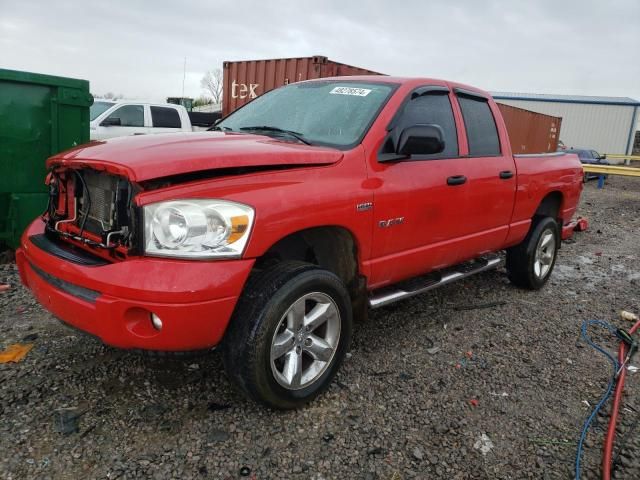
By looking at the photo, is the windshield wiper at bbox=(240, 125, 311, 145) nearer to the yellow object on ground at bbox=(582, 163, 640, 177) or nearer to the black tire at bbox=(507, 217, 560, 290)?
the black tire at bbox=(507, 217, 560, 290)

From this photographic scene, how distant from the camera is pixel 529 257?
494 cm

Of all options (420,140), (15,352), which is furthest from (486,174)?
(15,352)

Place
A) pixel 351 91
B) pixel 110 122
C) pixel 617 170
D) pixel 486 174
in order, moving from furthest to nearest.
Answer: pixel 617 170
pixel 110 122
pixel 486 174
pixel 351 91

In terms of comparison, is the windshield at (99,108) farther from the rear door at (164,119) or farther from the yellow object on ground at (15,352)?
the yellow object on ground at (15,352)

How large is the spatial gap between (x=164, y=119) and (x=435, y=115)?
27.7 ft

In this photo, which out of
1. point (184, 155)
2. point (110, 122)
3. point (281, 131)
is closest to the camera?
point (184, 155)

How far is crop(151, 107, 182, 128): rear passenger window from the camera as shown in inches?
428

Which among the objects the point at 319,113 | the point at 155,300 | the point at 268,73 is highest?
the point at 268,73

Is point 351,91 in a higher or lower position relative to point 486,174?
higher

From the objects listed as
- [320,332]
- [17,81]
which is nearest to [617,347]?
[320,332]

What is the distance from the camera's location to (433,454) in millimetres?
2529

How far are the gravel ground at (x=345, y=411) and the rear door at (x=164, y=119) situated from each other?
7290mm

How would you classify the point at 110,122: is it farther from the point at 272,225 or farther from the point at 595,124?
the point at 595,124

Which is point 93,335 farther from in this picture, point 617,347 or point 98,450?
point 617,347
